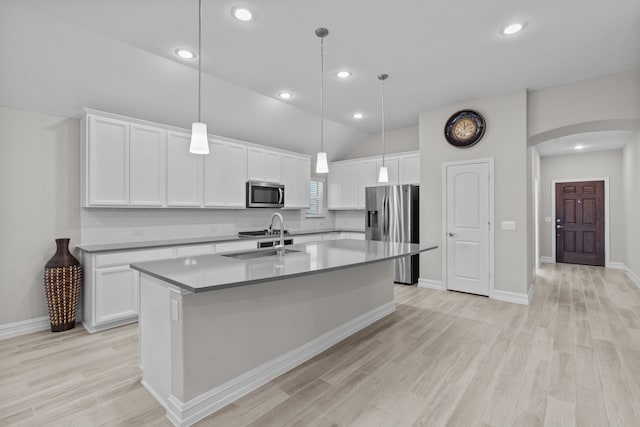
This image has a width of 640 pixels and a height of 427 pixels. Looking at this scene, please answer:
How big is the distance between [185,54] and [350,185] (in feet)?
12.9

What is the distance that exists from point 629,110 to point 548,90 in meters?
0.87

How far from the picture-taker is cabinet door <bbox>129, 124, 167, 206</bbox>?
144 inches

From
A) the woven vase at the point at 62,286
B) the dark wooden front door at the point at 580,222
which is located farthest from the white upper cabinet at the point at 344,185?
the dark wooden front door at the point at 580,222

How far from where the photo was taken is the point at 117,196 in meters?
3.54

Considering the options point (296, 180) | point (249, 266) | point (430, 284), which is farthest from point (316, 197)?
point (249, 266)

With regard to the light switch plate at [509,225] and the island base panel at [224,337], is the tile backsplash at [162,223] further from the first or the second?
the light switch plate at [509,225]

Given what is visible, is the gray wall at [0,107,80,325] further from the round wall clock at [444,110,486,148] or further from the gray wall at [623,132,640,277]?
the gray wall at [623,132,640,277]

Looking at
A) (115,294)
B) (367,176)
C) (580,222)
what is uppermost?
(367,176)

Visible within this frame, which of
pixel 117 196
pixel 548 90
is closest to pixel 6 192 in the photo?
pixel 117 196

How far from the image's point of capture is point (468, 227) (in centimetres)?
461

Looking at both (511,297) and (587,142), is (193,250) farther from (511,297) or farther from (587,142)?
(587,142)

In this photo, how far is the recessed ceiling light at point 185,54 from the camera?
3106 mm

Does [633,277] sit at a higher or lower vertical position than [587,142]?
lower

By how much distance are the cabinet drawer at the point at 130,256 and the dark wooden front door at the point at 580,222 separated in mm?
8642
